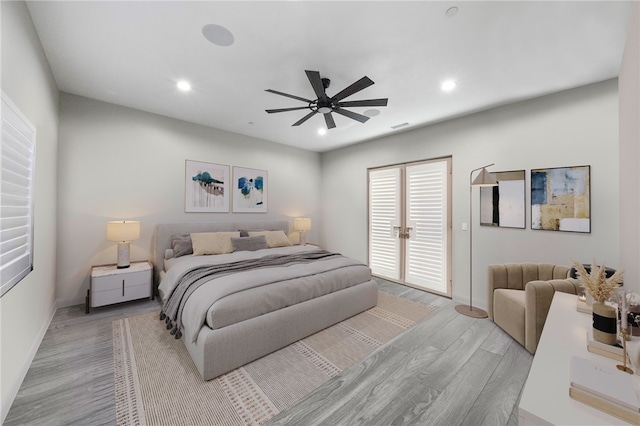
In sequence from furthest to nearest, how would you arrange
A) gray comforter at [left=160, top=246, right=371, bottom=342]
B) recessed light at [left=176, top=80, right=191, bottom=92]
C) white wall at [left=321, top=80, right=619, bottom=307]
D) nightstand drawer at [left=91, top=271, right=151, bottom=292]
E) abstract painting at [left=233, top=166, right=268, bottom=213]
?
1. abstract painting at [left=233, top=166, right=268, bottom=213]
2. nightstand drawer at [left=91, top=271, right=151, bottom=292]
3. recessed light at [left=176, top=80, right=191, bottom=92]
4. white wall at [left=321, top=80, right=619, bottom=307]
5. gray comforter at [left=160, top=246, right=371, bottom=342]

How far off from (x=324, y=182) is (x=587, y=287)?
5120 millimetres

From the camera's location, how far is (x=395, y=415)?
1.69 meters

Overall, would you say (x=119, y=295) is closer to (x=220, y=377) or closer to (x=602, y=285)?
(x=220, y=377)

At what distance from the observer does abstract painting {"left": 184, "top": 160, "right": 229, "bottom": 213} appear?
4341 mm

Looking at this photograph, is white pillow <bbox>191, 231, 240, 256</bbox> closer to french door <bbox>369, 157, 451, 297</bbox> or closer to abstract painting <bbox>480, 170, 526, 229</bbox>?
french door <bbox>369, 157, 451, 297</bbox>

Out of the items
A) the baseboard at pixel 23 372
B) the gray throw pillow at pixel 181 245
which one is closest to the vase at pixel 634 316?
the baseboard at pixel 23 372

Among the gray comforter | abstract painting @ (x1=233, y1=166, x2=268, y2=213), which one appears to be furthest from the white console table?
abstract painting @ (x1=233, y1=166, x2=268, y2=213)

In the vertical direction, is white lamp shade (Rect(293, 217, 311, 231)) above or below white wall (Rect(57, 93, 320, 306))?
below

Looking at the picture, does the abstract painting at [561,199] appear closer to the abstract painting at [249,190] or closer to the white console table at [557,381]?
the white console table at [557,381]

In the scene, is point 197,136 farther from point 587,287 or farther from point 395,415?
point 587,287

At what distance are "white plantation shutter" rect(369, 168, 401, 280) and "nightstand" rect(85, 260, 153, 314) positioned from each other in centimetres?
393

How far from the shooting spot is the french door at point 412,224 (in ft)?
13.4

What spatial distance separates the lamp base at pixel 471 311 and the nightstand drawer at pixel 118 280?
14.4 ft

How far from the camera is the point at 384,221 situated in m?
4.95
